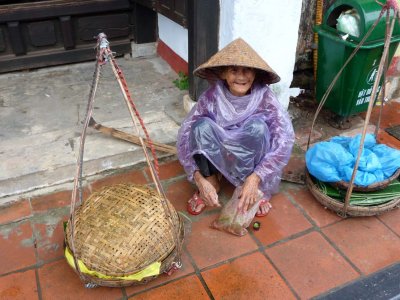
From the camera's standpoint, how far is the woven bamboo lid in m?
2.00

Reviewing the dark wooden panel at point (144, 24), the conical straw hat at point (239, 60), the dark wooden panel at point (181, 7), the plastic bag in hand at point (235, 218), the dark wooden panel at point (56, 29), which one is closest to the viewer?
the conical straw hat at point (239, 60)

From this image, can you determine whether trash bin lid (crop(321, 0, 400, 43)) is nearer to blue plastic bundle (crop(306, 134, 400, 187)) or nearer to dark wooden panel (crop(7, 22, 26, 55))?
blue plastic bundle (crop(306, 134, 400, 187))

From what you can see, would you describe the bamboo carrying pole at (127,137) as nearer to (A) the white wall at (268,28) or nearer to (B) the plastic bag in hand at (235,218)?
(B) the plastic bag in hand at (235,218)

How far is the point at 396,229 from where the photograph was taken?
102 inches

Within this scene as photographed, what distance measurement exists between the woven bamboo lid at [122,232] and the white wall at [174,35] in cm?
222

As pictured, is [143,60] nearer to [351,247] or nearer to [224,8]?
[224,8]

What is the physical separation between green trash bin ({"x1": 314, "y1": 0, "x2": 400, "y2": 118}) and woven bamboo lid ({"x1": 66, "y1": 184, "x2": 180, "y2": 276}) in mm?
1989

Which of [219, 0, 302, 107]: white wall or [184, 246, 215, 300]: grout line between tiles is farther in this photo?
[219, 0, 302, 107]: white wall

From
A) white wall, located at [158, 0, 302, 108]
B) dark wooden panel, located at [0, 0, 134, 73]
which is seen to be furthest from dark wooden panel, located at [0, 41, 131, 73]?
white wall, located at [158, 0, 302, 108]

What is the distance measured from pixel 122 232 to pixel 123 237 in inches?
1.2

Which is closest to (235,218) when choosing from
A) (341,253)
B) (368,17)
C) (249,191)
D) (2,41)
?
Result: (249,191)

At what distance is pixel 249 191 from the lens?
8.11ft

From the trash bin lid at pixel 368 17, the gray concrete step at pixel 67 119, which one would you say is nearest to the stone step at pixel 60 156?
the gray concrete step at pixel 67 119

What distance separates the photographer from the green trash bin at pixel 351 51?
120 inches
